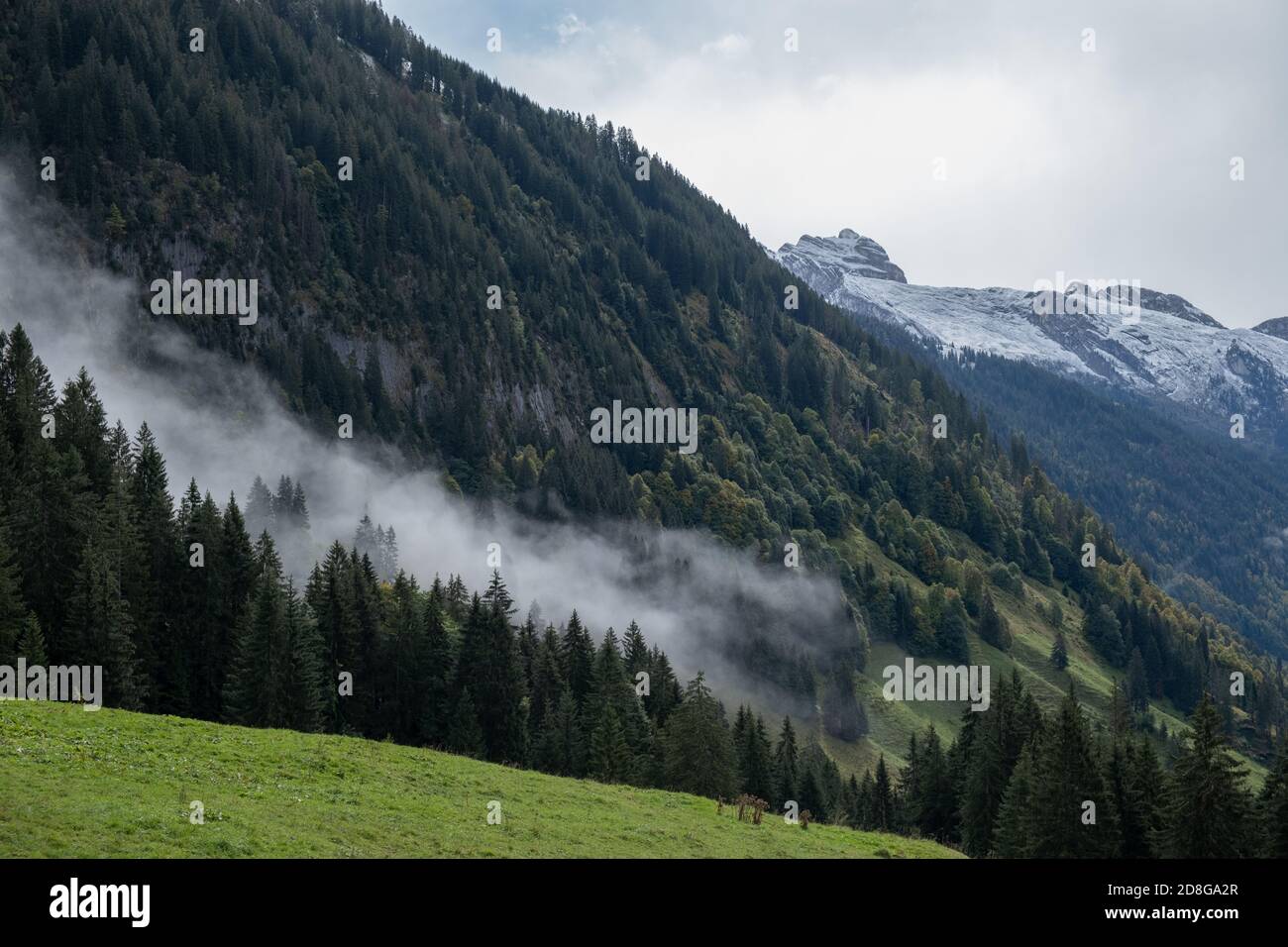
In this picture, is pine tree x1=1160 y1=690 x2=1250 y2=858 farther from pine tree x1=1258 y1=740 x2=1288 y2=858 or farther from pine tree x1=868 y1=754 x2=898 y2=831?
pine tree x1=868 y1=754 x2=898 y2=831

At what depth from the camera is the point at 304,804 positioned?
122 feet

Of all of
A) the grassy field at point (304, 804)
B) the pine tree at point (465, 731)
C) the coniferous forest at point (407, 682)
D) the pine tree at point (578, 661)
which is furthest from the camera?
the pine tree at point (578, 661)

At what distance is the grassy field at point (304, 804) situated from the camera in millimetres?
Answer: 30266

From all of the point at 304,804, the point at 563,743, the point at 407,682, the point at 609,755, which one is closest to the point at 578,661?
the point at 563,743

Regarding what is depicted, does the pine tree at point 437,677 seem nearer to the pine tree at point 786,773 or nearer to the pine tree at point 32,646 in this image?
the pine tree at point 32,646

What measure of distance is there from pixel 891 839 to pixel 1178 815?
52.6 ft

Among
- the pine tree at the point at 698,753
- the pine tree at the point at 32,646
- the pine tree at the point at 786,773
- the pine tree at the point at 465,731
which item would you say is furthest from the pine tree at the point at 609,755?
the pine tree at the point at 32,646

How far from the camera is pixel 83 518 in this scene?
240ft

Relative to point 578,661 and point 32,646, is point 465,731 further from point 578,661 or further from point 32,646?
point 32,646

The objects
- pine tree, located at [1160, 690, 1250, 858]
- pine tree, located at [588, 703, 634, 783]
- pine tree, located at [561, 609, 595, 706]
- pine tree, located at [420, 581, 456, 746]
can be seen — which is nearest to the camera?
pine tree, located at [1160, 690, 1250, 858]

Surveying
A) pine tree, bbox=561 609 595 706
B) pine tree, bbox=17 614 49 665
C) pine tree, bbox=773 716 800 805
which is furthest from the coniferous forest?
pine tree, bbox=773 716 800 805

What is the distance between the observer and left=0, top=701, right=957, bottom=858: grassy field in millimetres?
30266
